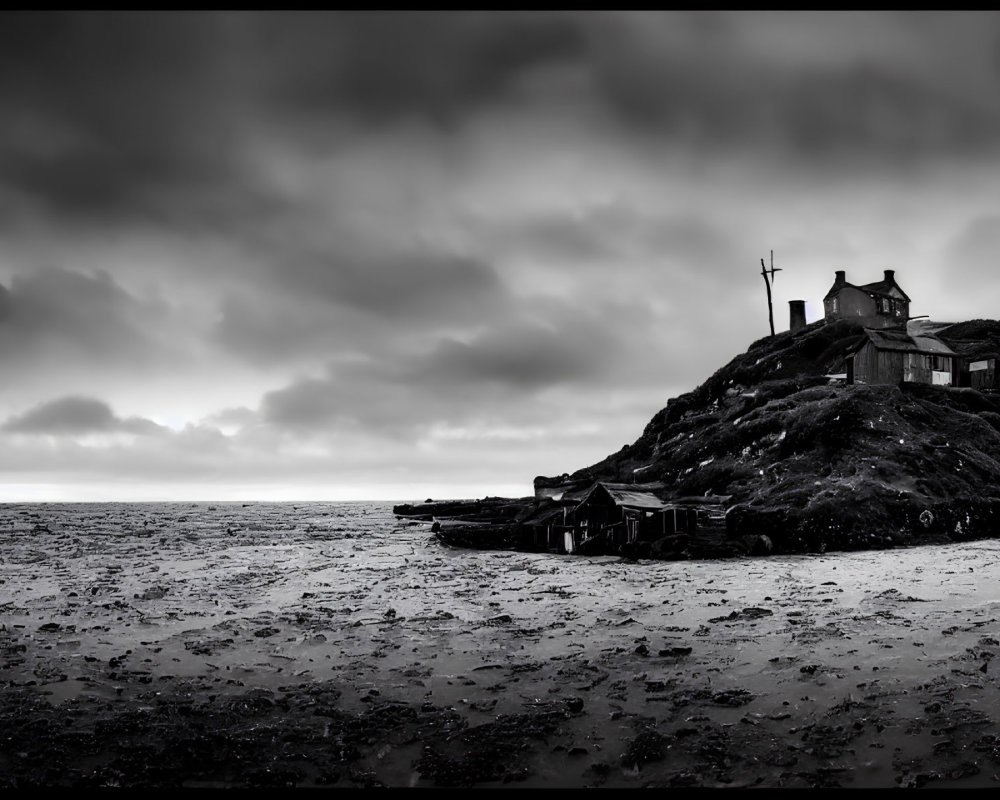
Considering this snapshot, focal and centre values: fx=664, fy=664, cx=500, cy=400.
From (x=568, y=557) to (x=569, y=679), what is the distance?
2508cm

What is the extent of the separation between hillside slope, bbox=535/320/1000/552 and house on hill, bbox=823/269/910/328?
32.4 feet

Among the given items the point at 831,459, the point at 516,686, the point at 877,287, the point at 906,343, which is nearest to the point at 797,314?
the point at 877,287

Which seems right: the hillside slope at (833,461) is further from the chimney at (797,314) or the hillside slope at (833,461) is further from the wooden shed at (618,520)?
the chimney at (797,314)

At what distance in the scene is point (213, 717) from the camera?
9.55 metres

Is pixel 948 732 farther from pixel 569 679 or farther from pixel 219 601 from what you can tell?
pixel 219 601

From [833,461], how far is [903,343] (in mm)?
26713

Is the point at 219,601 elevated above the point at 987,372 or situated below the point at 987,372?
below

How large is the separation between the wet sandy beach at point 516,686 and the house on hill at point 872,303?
6924 cm

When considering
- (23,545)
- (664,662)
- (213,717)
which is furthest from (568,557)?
(23,545)

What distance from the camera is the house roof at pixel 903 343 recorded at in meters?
60.7

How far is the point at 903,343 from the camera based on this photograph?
62312mm

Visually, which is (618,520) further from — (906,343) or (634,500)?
(906,343)

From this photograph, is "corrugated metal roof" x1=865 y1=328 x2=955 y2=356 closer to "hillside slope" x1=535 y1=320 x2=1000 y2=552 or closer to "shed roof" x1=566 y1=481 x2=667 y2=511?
"hillside slope" x1=535 y1=320 x2=1000 y2=552

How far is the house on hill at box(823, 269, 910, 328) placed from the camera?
82062mm
